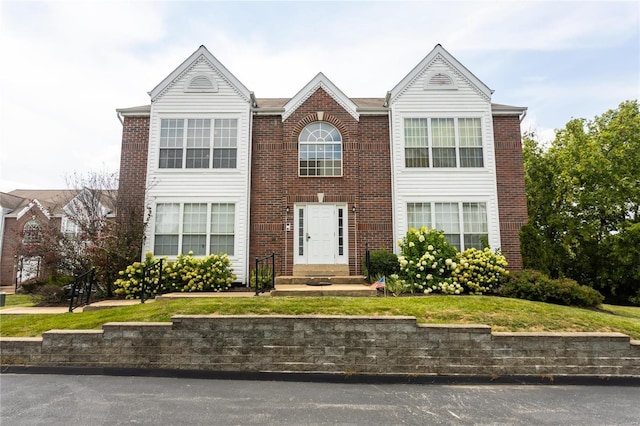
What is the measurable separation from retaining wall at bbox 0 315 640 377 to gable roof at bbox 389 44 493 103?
9866 millimetres

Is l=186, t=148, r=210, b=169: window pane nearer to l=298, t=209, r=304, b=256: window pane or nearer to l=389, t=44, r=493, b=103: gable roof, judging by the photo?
l=298, t=209, r=304, b=256: window pane

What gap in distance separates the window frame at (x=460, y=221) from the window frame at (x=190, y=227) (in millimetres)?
6335

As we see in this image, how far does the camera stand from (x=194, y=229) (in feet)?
41.9

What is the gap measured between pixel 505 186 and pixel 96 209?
578 inches

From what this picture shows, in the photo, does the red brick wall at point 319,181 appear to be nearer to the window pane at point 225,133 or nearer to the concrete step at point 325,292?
the window pane at point 225,133

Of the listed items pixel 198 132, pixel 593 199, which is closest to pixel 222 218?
pixel 198 132

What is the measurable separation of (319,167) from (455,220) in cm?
534

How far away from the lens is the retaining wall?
594 cm

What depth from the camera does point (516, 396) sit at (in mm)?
5145

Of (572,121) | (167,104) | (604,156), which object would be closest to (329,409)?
(167,104)

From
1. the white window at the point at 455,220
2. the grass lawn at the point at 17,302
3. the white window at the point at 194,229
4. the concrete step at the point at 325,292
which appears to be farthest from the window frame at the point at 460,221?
the grass lawn at the point at 17,302

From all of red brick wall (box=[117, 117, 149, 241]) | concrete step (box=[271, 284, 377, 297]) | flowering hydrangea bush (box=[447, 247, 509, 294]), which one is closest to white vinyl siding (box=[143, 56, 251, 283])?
red brick wall (box=[117, 117, 149, 241])

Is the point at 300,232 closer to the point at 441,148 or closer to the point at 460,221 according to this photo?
the point at 460,221

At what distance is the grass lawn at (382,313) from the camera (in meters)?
6.94
